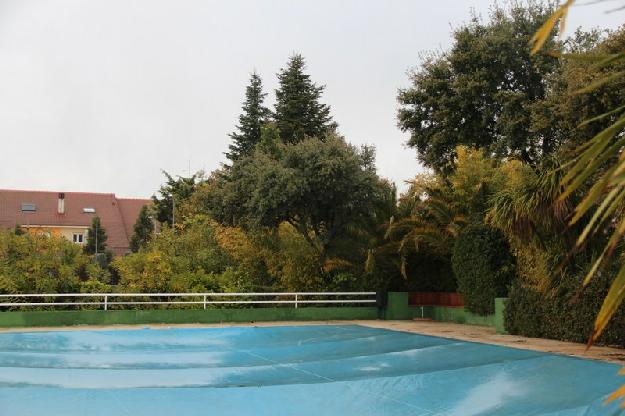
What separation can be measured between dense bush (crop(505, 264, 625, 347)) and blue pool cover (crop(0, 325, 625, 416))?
203cm

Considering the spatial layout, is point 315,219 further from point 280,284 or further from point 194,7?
point 194,7

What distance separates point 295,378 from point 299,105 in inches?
1103

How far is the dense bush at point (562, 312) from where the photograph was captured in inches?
464

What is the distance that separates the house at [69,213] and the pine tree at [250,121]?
21.7 metres

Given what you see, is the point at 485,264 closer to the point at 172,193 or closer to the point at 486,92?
the point at 486,92

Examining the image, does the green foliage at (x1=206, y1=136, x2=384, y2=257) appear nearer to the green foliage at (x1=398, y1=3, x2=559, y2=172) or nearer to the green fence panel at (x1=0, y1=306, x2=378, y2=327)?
the green fence panel at (x1=0, y1=306, x2=378, y2=327)

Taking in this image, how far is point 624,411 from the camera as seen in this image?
6074 millimetres

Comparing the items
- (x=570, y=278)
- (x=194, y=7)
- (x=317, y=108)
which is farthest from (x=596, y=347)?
(x=317, y=108)

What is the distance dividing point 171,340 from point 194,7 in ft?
22.6

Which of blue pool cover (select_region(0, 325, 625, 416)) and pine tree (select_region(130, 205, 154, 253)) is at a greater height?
pine tree (select_region(130, 205, 154, 253))

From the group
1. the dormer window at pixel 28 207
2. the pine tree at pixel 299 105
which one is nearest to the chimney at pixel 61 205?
the dormer window at pixel 28 207

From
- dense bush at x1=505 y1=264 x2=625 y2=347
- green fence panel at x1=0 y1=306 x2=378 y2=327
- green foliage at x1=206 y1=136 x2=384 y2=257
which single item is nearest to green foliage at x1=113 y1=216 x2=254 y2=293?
green fence panel at x1=0 y1=306 x2=378 y2=327

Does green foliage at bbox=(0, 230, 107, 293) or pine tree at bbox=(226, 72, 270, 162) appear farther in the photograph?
pine tree at bbox=(226, 72, 270, 162)

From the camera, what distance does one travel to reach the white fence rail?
16766 millimetres
